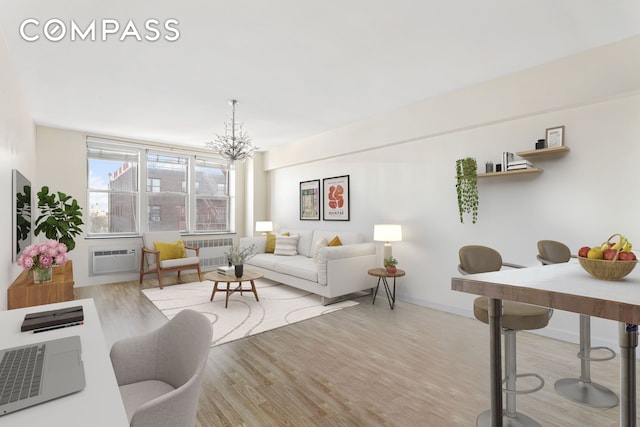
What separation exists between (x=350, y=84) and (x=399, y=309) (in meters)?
2.85

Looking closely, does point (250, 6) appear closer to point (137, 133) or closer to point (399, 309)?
point (399, 309)

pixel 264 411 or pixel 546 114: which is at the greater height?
pixel 546 114

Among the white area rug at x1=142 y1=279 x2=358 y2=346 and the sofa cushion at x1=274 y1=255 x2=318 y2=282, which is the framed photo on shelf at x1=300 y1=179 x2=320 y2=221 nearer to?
the sofa cushion at x1=274 y1=255 x2=318 y2=282

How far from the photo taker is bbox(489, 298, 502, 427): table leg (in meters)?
1.41

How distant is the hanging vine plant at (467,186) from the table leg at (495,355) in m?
2.58

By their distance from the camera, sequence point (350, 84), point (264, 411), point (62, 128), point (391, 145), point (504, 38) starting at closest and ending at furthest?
point (264, 411)
point (504, 38)
point (350, 84)
point (391, 145)
point (62, 128)

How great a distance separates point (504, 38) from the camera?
271 cm

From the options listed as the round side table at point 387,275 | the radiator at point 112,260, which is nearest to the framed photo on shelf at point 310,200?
the round side table at point 387,275

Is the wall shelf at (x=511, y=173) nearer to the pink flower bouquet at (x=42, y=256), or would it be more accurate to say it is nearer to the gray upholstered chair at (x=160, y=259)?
the pink flower bouquet at (x=42, y=256)

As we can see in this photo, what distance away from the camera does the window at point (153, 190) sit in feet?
18.9

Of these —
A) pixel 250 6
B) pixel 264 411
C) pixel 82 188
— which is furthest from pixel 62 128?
pixel 264 411

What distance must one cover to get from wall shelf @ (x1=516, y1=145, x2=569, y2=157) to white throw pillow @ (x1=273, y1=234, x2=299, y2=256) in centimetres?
377

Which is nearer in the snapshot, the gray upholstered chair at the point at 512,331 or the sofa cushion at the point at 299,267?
the gray upholstered chair at the point at 512,331

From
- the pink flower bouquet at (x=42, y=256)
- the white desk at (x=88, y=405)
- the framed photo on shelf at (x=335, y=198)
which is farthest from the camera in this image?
the framed photo on shelf at (x=335, y=198)
